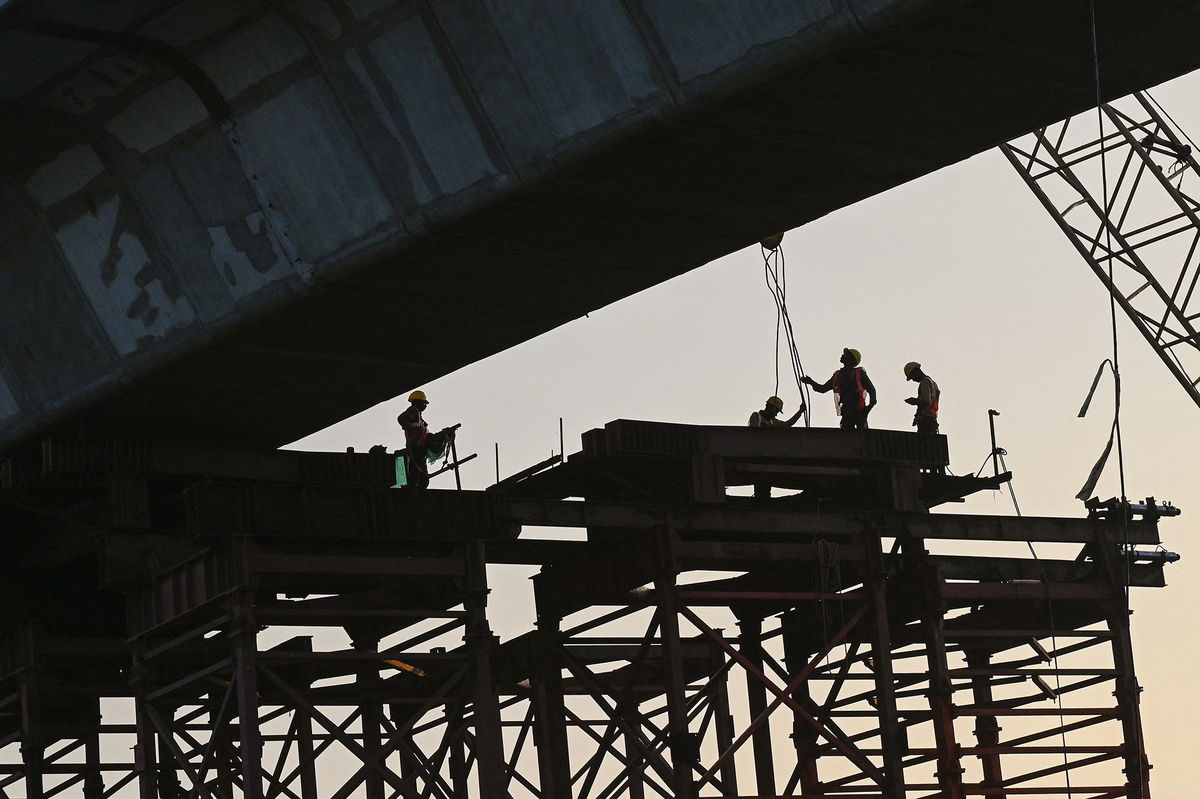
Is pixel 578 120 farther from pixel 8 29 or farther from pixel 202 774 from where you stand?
pixel 202 774

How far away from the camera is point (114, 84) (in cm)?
2616

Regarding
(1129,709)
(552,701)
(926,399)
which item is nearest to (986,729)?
(1129,709)

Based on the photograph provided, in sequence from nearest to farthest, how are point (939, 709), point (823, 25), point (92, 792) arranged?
point (823, 25)
point (939, 709)
point (92, 792)

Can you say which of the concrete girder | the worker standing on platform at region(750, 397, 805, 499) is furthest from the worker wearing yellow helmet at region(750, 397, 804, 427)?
the concrete girder

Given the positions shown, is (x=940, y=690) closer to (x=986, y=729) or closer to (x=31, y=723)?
(x=986, y=729)

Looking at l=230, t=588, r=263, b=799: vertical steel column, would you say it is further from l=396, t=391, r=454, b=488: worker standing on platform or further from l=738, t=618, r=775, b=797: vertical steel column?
l=738, t=618, r=775, b=797: vertical steel column

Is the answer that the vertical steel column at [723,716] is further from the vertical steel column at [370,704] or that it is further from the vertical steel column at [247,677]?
the vertical steel column at [247,677]

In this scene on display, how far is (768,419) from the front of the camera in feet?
132

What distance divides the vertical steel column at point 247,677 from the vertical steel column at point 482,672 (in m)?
3.18

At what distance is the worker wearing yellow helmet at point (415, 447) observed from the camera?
35.7 m

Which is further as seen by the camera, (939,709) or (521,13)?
(939,709)

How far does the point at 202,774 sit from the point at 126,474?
4.90m

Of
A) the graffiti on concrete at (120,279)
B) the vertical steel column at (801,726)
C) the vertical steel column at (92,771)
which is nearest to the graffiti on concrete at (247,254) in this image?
the graffiti on concrete at (120,279)

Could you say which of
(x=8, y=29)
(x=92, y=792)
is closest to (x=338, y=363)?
(x=8, y=29)
